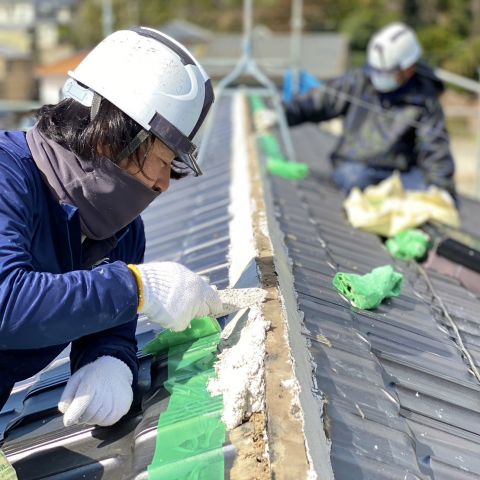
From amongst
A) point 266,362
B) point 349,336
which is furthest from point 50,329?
point 349,336

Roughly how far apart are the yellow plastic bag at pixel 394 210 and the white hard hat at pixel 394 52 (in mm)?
1531

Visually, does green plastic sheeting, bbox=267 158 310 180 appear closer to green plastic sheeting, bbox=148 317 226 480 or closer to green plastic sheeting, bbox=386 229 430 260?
green plastic sheeting, bbox=386 229 430 260

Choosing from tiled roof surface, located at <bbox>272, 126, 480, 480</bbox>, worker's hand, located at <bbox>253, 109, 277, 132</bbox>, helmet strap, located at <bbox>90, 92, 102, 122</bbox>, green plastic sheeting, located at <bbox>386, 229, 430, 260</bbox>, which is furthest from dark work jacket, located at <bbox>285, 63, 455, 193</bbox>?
helmet strap, located at <bbox>90, 92, 102, 122</bbox>

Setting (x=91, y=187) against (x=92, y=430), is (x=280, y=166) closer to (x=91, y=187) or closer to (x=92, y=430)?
(x=91, y=187)

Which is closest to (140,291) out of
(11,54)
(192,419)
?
(192,419)

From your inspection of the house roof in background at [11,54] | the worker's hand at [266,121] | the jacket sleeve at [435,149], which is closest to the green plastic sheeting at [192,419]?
the jacket sleeve at [435,149]

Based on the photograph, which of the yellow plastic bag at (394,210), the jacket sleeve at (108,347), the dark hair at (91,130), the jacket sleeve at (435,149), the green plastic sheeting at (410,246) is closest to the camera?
the dark hair at (91,130)

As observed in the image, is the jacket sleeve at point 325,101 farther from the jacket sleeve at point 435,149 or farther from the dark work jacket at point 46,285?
the dark work jacket at point 46,285

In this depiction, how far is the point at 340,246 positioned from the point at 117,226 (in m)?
1.91

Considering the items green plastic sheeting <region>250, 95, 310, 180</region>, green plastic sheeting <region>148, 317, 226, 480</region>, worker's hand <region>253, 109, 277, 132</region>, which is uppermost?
green plastic sheeting <region>148, 317, 226, 480</region>

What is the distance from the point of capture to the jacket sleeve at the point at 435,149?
644cm

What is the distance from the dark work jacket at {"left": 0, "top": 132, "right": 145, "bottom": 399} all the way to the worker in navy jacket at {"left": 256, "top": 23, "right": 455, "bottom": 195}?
4.39 m

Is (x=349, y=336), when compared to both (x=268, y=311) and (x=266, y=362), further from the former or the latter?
(x=266, y=362)

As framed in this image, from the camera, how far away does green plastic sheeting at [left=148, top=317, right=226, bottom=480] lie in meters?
1.84
